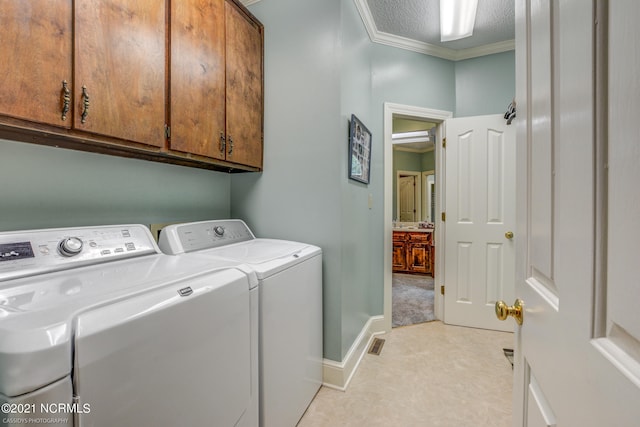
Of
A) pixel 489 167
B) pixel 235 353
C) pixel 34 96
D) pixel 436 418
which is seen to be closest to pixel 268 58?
pixel 34 96

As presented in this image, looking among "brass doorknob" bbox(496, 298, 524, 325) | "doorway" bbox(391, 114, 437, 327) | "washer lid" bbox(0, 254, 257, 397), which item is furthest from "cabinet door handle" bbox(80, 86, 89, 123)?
"doorway" bbox(391, 114, 437, 327)

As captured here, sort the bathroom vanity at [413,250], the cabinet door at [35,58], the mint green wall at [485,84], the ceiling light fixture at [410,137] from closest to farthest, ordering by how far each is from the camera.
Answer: the cabinet door at [35,58], the mint green wall at [485,84], the ceiling light fixture at [410,137], the bathroom vanity at [413,250]

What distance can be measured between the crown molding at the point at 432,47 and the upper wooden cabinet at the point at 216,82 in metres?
1.16

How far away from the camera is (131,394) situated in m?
0.66

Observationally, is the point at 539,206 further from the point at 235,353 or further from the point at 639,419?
the point at 235,353

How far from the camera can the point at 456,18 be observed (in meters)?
2.25

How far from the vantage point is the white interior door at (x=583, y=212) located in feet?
1.02

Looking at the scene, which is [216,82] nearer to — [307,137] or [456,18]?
[307,137]

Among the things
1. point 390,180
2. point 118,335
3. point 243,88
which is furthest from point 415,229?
point 118,335

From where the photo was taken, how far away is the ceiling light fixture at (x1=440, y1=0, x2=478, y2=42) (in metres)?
2.11

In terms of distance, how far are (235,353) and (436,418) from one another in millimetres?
1274

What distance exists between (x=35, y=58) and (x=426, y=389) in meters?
2.46

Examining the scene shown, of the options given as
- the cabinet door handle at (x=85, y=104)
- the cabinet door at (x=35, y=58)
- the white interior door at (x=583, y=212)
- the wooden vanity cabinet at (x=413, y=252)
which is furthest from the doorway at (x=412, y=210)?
the cabinet door at (x=35, y=58)

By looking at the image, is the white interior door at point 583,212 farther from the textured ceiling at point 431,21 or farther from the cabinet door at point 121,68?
the textured ceiling at point 431,21
